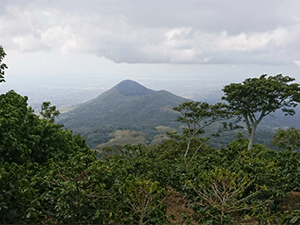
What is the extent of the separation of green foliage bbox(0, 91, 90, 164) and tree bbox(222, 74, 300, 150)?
15642 mm

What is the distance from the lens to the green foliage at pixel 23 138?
613cm

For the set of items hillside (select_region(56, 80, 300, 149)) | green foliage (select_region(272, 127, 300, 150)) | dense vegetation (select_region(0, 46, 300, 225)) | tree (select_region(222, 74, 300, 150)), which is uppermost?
tree (select_region(222, 74, 300, 150))

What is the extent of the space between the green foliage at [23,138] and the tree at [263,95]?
15642 millimetres

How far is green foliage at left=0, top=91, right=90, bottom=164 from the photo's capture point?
6.13m

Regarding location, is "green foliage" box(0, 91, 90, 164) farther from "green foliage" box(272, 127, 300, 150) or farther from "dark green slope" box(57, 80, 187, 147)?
"dark green slope" box(57, 80, 187, 147)

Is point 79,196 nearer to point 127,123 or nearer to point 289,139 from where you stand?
point 289,139

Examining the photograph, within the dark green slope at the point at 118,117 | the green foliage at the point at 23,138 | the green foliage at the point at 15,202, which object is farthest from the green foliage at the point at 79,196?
the dark green slope at the point at 118,117

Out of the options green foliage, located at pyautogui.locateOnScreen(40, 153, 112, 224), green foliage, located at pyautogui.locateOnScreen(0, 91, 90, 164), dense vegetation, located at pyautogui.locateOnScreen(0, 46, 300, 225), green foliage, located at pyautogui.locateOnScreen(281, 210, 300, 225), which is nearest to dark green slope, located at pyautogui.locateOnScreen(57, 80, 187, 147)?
green foliage, located at pyautogui.locateOnScreen(0, 91, 90, 164)

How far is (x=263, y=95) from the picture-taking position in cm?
1756

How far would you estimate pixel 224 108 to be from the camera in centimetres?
2070

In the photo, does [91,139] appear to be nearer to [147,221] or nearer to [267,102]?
[267,102]

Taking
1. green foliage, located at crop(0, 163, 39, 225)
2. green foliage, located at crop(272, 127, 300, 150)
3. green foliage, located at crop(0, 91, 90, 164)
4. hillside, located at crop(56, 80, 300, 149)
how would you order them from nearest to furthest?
green foliage, located at crop(0, 163, 39, 225) < green foliage, located at crop(0, 91, 90, 164) < green foliage, located at crop(272, 127, 300, 150) < hillside, located at crop(56, 80, 300, 149)

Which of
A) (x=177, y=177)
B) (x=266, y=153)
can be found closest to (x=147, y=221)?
(x=177, y=177)

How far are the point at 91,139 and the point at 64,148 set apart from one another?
103656 mm
